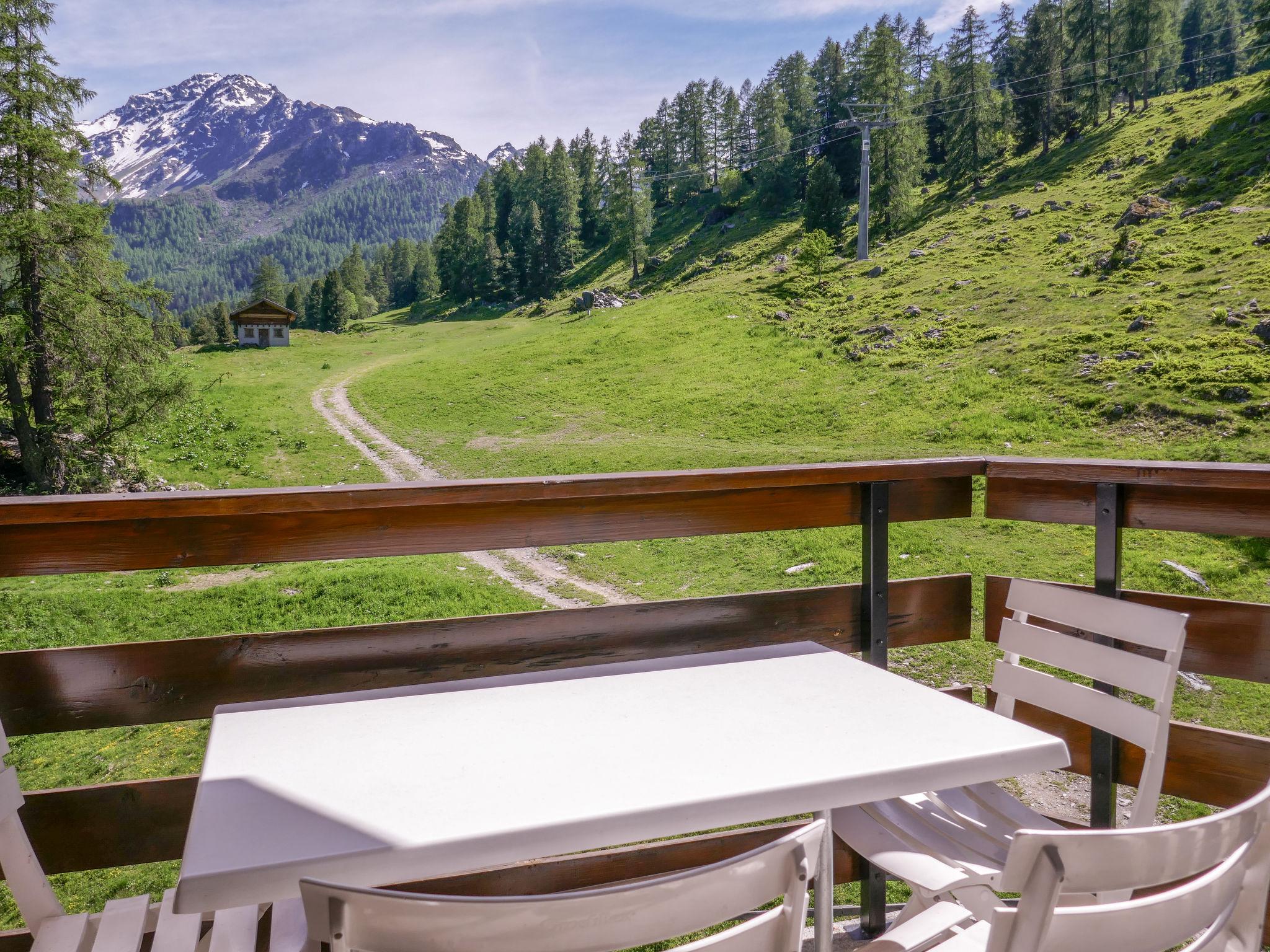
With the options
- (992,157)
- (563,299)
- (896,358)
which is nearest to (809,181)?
(992,157)

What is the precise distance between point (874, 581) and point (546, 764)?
1.28 meters

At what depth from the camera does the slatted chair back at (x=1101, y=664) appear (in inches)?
64.2

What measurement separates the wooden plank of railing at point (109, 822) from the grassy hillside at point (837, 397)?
6.38 ft

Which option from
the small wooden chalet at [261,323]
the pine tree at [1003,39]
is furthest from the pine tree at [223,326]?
the pine tree at [1003,39]

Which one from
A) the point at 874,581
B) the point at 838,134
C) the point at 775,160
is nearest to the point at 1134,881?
the point at 874,581

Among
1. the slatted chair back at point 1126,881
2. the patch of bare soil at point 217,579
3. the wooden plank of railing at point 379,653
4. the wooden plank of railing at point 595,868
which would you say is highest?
the slatted chair back at point 1126,881

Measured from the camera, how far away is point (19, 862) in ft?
4.80

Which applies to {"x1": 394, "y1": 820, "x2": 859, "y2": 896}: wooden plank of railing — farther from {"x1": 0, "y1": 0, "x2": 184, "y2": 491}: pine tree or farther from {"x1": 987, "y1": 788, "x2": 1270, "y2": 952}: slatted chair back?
{"x1": 0, "y1": 0, "x2": 184, "y2": 491}: pine tree

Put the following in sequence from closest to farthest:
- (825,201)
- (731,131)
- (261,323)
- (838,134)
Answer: (825,201), (261,323), (838,134), (731,131)

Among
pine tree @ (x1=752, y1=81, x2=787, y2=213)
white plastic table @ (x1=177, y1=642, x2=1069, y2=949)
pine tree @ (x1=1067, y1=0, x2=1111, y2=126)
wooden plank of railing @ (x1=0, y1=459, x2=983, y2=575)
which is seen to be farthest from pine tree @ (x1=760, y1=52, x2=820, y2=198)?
white plastic table @ (x1=177, y1=642, x2=1069, y2=949)

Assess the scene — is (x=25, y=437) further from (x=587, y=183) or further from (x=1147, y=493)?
(x=587, y=183)

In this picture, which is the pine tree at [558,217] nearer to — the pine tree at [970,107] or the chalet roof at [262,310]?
the chalet roof at [262,310]

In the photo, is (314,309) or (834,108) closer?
(834,108)

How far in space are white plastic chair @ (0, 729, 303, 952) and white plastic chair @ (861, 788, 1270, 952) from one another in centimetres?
128
